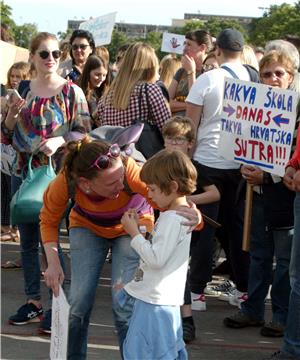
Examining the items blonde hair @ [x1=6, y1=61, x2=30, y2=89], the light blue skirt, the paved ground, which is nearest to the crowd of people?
the light blue skirt

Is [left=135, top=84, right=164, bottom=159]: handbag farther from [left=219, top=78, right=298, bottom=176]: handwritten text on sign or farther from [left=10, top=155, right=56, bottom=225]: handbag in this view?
[left=10, top=155, right=56, bottom=225]: handbag

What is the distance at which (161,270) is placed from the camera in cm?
410

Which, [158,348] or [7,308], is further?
[7,308]

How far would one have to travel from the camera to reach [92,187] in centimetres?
435

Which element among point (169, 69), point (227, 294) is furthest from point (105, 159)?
point (169, 69)

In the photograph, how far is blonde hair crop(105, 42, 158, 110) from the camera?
20.8 feet

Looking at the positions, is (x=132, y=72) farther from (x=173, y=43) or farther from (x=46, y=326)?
(x=173, y=43)

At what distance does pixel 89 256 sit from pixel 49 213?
312 millimetres

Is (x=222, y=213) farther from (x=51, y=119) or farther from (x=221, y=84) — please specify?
(x=51, y=119)

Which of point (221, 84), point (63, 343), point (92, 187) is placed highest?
point (221, 84)

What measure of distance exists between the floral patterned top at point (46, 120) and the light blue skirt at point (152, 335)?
1.89 meters

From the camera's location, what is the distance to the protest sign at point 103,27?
1198 cm

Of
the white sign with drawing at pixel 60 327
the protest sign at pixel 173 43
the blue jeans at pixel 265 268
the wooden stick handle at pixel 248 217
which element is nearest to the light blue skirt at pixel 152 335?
the white sign with drawing at pixel 60 327

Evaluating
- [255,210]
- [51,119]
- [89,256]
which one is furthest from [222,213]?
[89,256]
